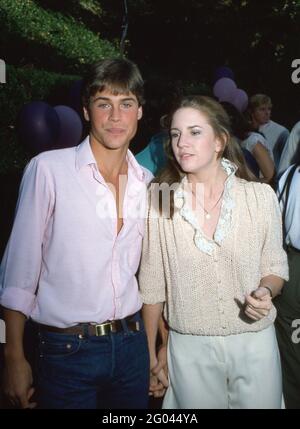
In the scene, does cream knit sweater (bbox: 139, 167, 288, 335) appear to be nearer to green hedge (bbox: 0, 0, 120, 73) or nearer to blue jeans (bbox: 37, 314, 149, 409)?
blue jeans (bbox: 37, 314, 149, 409)

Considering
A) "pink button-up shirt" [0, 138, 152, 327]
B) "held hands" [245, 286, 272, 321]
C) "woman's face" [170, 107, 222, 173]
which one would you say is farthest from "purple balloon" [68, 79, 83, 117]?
"held hands" [245, 286, 272, 321]

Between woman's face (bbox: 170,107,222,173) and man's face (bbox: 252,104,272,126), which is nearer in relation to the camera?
woman's face (bbox: 170,107,222,173)

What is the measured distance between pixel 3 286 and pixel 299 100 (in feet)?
48.2

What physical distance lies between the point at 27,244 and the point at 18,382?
1.92 feet

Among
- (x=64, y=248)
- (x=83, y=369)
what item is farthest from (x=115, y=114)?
(x=83, y=369)

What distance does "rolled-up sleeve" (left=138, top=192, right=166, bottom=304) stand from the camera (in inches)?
92.4

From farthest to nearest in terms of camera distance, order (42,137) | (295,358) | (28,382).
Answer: (42,137)
(295,358)
(28,382)

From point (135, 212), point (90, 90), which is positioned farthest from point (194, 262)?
point (90, 90)

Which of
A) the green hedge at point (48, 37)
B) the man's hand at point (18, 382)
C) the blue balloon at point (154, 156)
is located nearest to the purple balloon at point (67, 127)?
the blue balloon at point (154, 156)

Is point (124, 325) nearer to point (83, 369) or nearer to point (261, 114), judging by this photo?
point (83, 369)

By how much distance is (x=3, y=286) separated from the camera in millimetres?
2031

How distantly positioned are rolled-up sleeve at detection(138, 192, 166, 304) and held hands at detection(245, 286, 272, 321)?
0.47 metres

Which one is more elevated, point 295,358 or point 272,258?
point 272,258
